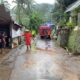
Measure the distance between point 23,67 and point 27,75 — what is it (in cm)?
256

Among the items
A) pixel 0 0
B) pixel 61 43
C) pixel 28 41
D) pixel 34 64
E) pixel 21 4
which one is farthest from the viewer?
pixel 21 4

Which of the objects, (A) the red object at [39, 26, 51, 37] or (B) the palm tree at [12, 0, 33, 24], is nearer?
(A) the red object at [39, 26, 51, 37]

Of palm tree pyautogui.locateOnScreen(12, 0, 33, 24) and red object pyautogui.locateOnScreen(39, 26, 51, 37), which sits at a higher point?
palm tree pyautogui.locateOnScreen(12, 0, 33, 24)

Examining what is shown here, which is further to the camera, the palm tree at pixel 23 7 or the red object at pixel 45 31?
the palm tree at pixel 23 7

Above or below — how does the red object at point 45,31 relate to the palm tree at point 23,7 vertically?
below

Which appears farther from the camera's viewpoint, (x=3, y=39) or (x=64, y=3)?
(x=64, y=3)

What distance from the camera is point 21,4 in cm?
5900

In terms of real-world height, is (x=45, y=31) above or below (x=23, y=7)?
below

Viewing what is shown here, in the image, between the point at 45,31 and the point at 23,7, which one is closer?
the point at 45,31

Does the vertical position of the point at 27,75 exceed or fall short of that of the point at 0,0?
it falls short

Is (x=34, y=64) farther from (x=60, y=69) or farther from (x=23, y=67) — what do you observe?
(x=60, y=69)

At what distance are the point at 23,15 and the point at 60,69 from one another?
46778 mm

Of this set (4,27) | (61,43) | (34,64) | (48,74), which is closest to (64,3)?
(61,43)

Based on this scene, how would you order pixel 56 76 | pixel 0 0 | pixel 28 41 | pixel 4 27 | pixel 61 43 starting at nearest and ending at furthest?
pixel 56 76
pixel 28 41
pixel 4 27
pixel 61 43
pixel 0 0
